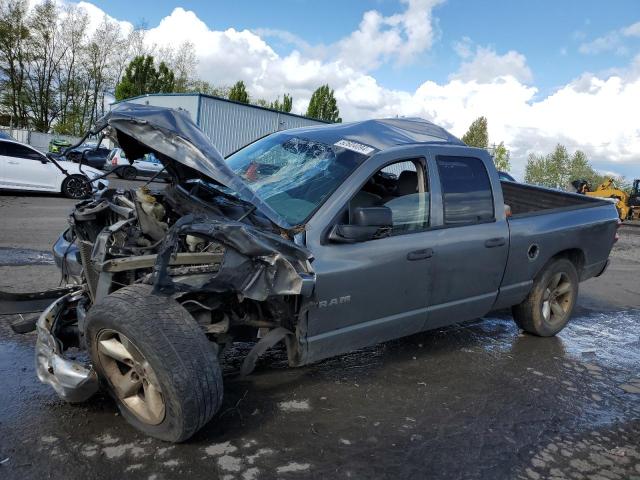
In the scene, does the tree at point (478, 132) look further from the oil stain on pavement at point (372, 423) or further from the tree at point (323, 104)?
the oil stain on pavement at point (372, 423)

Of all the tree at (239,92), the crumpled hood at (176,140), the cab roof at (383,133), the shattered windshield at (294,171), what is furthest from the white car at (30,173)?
the tree at (239,92)

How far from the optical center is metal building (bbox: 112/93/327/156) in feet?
87.6

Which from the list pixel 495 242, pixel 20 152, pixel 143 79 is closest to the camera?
pixel 495 242

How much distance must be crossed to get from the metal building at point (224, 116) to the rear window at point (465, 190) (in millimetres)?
23206


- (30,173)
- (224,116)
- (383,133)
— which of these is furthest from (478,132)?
(383,133)

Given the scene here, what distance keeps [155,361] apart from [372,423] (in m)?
1.46

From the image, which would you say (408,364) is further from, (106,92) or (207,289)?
(106,92)

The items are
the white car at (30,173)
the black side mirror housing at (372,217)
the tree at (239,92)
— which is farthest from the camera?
the tree at (239,92)

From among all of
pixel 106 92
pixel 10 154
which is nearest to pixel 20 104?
pixel 106 92

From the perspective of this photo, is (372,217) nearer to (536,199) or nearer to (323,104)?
(536,199)

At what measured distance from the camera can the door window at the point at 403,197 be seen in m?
3.70

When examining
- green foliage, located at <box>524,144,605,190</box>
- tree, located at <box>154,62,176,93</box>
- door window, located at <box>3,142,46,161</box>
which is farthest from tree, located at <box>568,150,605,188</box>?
door window, located at <box>3,142,46,161</box>

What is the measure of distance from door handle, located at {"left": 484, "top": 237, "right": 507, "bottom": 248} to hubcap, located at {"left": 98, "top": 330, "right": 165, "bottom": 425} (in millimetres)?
2775

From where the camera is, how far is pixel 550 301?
517 cm
